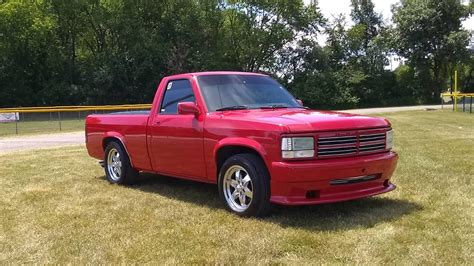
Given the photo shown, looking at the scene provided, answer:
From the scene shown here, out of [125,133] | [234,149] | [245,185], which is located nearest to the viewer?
[245,185]

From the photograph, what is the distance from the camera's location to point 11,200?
752 cm

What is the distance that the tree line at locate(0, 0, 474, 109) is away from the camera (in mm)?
45812

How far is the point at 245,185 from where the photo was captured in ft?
20.1

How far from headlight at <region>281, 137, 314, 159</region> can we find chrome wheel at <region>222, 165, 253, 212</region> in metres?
0.60

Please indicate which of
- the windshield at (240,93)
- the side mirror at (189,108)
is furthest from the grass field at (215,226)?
the windshield at (240,93)

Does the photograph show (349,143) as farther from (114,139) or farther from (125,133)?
(114,139)

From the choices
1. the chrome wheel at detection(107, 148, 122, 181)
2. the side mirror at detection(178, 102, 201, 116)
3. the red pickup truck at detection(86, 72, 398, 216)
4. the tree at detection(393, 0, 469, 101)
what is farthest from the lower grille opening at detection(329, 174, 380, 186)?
the tree at detection(393, 0, 469, 101)

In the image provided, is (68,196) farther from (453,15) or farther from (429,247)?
(453,15)

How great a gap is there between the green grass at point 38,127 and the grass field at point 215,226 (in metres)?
16.0

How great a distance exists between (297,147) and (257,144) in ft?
1.62

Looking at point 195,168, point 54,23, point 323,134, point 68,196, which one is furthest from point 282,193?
point 54,23

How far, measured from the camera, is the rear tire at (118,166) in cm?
848

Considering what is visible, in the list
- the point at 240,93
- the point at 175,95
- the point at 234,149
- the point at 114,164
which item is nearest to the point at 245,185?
the point at 234,149

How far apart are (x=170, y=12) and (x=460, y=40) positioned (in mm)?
29634
